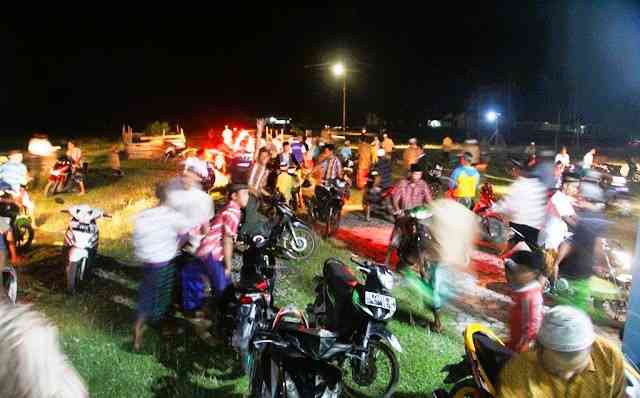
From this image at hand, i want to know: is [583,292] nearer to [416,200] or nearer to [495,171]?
[416,200]

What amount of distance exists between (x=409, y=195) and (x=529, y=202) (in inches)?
72.4

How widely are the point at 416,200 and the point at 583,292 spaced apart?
2.93 m

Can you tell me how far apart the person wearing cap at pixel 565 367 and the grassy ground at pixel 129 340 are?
2256 millimetres

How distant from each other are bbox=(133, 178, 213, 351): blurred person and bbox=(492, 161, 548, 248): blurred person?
183 inches

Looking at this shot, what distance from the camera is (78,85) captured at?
57094 mm

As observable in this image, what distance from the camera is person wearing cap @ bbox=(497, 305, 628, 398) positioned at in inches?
109

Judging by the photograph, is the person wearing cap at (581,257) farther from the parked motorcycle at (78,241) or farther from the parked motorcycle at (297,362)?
the parked motorcycle at (78,241)

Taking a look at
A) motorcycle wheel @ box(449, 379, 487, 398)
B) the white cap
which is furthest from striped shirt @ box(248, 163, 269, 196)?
the white cap

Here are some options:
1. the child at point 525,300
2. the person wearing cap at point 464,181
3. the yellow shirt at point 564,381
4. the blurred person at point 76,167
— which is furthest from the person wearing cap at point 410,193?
the blurred person at point 76,167

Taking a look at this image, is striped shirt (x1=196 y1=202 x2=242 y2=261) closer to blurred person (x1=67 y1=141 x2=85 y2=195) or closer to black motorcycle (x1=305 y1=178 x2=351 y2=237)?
black motorcycle (x1=305 y1=178 x2=351 y2=237)

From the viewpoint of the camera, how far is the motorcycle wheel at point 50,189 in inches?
554

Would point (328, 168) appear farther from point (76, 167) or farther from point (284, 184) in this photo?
point (76, 167)

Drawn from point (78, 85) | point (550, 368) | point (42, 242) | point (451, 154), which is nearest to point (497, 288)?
point (550, 368)

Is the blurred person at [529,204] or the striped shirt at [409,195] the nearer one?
the blurred person at [529,204]
